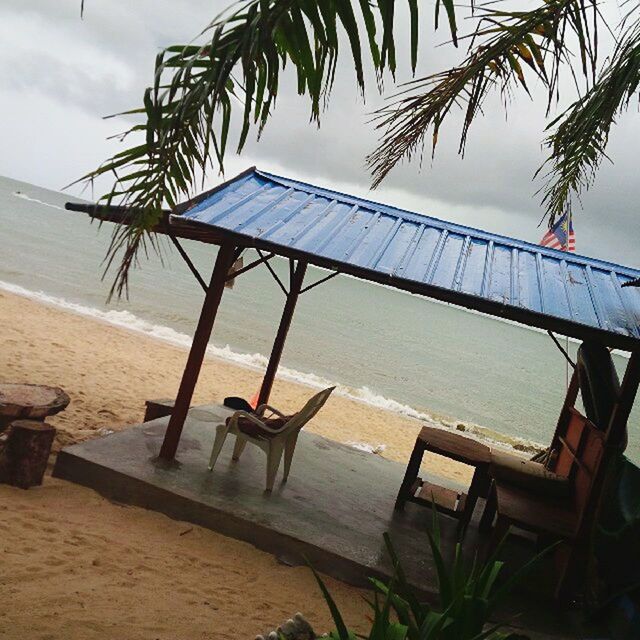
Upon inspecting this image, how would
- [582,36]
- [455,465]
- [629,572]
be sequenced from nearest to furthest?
1. [582,36]
2. [629,572]
3. [455,465]

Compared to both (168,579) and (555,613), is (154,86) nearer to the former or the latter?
(168,579)

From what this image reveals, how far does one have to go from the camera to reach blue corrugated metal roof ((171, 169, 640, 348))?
4.38m

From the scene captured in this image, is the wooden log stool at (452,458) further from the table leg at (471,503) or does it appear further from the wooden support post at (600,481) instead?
the wooden support post at (600,481)

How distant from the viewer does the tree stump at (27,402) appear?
5.02 meters

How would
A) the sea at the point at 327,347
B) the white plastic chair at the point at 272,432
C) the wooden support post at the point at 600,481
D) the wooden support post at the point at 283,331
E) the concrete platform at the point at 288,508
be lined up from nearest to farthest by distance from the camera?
1. the wooden support post at the point at 600,481
2. the concrete platform at the point at 288,508
3. the white plastic chair at the point at 272,432
4. the wooden support post at the point at 283,331
5. the sea at the point at 327,347

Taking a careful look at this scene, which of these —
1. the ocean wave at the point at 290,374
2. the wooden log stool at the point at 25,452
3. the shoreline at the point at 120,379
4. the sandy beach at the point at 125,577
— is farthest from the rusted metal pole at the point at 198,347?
the ocean wave at the point at 290,374

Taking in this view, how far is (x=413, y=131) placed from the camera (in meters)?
3.18

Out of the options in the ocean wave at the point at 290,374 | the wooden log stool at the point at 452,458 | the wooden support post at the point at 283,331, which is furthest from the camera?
the ocean wave at the point at 290,374

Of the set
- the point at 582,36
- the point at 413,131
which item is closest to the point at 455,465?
the point at 413,131

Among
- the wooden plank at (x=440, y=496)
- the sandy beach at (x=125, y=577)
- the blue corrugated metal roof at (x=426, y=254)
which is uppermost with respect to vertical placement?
the blue corrugated metal roof at (x=426, y=254)

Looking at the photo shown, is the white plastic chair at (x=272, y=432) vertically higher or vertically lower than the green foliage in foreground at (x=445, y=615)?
lower

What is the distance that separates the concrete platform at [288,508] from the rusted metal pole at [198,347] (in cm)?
22

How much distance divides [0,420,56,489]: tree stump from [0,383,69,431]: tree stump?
0.50 metres

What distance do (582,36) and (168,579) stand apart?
141 inches
